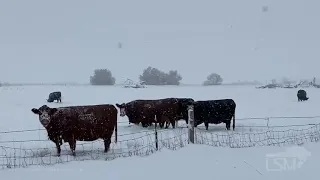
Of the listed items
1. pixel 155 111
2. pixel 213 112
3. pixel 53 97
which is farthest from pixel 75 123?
pixel 53 97

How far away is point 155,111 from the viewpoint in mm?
16609

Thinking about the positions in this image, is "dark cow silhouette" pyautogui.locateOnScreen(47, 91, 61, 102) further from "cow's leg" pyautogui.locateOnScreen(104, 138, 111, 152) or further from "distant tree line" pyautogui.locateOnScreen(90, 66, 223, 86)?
"distant tree line" pyautogui.locateOnScreen(90, 66, 223, 86)

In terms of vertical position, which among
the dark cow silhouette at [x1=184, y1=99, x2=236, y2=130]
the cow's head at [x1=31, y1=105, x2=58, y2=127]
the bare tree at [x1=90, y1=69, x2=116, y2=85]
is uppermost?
the bare tree at [x1=90, y1=69, x2=116, y2=85]

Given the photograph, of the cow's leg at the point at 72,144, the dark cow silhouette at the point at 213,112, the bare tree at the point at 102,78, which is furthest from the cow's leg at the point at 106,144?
the bare tree at the point at 102,78

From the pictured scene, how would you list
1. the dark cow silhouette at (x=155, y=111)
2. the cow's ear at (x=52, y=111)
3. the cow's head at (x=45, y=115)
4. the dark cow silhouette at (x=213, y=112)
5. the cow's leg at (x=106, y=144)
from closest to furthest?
the cow's head at (x=45, y=115), the cow's ear at (x=52, y=111), the cow's leg at (x=106, y=144), the dark cow silhouette at (x=213, y=112), the dark cow silhouette at (x=155, y=111)

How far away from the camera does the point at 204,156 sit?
766cm

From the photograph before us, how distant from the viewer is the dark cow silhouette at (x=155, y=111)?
16.5 meters

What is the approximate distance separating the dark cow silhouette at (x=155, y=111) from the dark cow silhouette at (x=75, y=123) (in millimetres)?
5946

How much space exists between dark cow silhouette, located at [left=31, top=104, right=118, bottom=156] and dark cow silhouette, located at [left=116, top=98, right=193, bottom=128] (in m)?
5.95

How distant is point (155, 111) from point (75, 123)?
273 inches

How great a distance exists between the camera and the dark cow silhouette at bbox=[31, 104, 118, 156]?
9.88m

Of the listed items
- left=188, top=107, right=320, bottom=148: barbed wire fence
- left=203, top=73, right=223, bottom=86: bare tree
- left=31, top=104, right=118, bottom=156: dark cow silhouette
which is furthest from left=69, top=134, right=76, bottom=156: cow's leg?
left=203, top=73, right=223, bottom=86: bare tree

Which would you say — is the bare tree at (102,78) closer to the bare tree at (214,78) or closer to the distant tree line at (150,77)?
the distant tree line at (150,77)

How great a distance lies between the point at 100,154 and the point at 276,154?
4648mm
